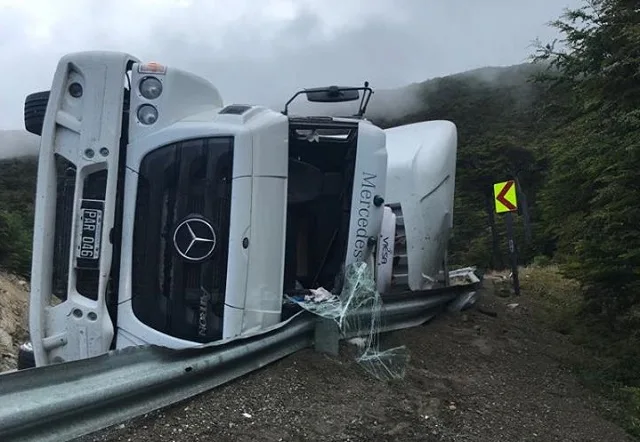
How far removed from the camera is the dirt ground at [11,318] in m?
7.67

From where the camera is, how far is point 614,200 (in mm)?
6180

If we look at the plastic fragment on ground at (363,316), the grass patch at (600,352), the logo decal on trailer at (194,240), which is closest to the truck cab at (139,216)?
the logo decal on trailer at (194,240)

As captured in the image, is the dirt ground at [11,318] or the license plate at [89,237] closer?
the license plate at [89,237]

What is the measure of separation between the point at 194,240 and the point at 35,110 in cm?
131

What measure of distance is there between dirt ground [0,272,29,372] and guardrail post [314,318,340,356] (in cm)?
419

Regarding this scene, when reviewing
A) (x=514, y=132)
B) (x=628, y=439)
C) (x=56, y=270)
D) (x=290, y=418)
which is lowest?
(x=628, y=439)

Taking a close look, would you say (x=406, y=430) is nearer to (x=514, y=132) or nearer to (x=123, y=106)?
(x=123, y=106)

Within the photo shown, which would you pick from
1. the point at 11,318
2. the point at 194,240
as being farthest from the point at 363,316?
the point at 11,318

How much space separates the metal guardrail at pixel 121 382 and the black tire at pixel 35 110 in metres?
1.72

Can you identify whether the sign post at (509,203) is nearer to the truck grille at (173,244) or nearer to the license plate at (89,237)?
the truck grille at (173,244)

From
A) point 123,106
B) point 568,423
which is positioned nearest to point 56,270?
point 123,106

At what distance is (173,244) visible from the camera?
3.74 meters

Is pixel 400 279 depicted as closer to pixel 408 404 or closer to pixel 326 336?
pixel 326 336

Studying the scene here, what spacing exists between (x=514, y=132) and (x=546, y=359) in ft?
132
